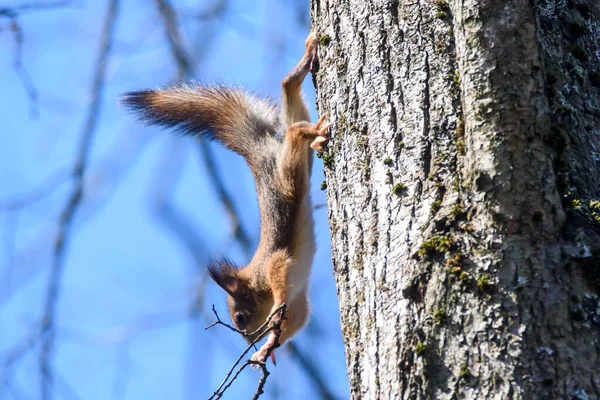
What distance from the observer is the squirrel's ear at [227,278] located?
3789 millimetres

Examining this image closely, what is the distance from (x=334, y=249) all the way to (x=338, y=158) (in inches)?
9.8

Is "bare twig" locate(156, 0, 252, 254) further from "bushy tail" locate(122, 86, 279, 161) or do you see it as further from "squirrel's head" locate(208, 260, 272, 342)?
"squirrel's head" locate(208, 260, 272, 342)

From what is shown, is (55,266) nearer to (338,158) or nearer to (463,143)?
(338,158)

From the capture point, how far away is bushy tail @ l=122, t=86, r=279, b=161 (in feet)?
11.7

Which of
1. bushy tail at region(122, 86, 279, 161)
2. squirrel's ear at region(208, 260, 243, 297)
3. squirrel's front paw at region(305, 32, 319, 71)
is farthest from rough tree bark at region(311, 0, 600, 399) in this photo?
squirrel's ear at region(208, 260, 243, 297)

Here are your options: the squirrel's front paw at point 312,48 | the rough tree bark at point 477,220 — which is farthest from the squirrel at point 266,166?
the rough tree bark at point 477,220

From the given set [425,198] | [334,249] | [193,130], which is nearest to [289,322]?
[193,130]

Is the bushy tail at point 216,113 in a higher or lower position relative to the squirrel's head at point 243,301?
higher

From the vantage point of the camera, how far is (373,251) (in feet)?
5.46

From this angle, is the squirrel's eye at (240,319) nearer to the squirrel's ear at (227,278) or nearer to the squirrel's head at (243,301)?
the squirrel's head at (243,301)

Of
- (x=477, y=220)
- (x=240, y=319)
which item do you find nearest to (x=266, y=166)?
(x=240, y=319)

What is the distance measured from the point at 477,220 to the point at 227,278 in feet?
8.23

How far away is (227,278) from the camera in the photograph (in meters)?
3.83

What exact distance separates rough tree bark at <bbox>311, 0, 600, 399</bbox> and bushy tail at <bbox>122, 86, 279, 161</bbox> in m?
1.81
